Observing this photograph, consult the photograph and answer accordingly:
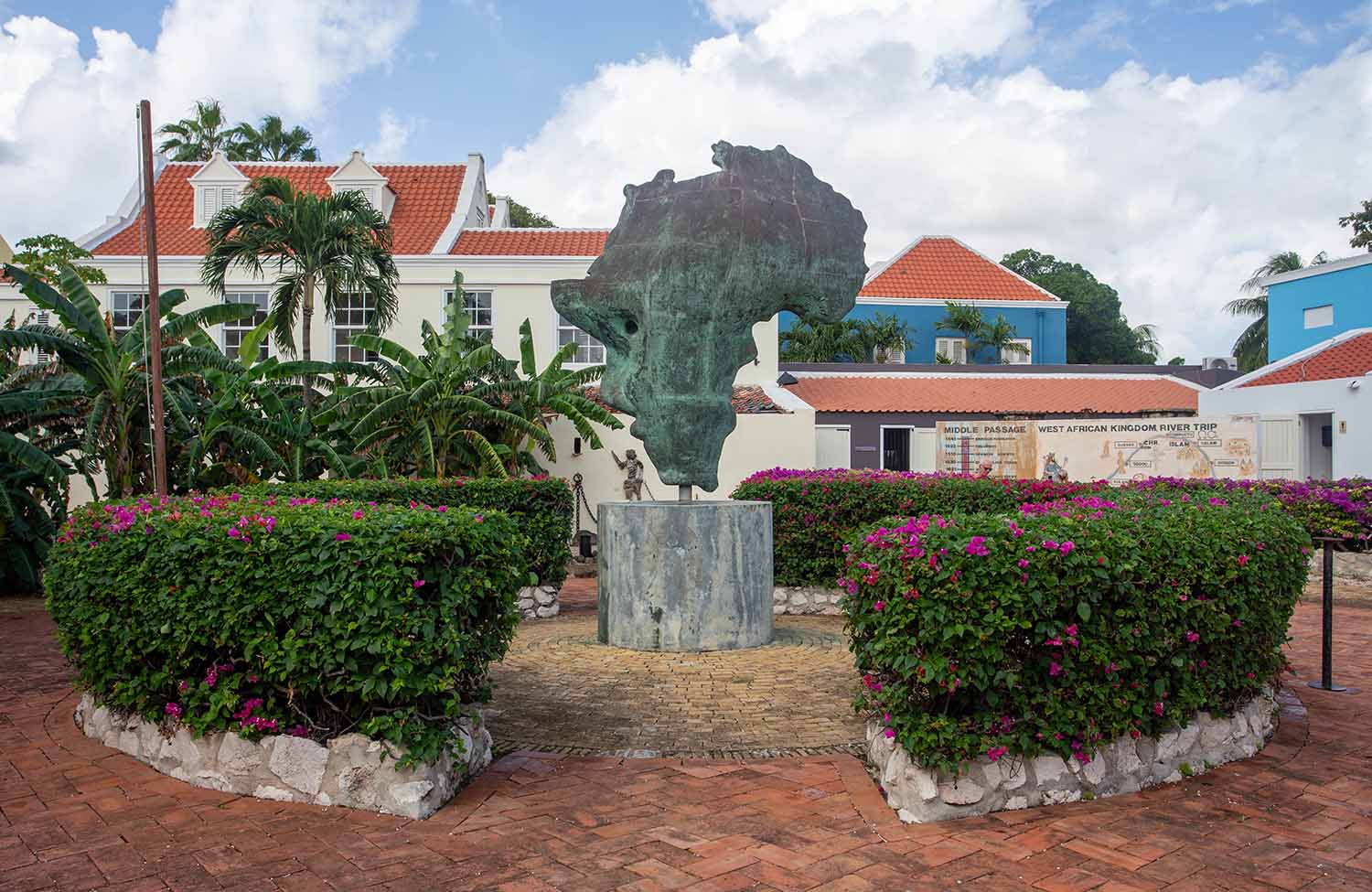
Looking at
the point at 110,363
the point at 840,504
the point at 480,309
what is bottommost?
the point at 840,504

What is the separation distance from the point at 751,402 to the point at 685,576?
11.3m

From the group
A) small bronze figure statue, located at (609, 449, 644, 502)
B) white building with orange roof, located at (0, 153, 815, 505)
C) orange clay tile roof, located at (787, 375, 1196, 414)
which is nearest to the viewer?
small bronze figure statue, located at (609, 449, 644, 502)

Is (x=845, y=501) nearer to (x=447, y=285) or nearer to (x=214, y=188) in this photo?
(x=447, y=285)

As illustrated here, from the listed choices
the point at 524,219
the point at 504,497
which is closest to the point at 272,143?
the point at 524,219

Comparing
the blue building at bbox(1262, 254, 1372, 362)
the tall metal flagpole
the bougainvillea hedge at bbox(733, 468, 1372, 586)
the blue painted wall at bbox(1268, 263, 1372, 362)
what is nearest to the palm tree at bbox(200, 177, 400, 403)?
the tall metal flagpole

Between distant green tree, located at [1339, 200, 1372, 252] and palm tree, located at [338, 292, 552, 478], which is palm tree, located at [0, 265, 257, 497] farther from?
distant green tree, located at [1339, 200, 1372, 252]

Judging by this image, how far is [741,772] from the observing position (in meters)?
5.52

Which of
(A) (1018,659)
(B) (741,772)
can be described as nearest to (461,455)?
(B) (741,772)

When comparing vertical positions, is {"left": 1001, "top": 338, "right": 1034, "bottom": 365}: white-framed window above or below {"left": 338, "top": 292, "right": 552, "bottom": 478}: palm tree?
above

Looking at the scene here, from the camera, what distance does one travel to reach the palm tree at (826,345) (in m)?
31.3

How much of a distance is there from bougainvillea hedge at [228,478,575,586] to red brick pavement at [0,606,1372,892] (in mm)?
5156

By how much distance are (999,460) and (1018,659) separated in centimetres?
1504

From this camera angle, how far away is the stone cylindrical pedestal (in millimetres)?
8852

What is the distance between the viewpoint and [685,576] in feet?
29.1
